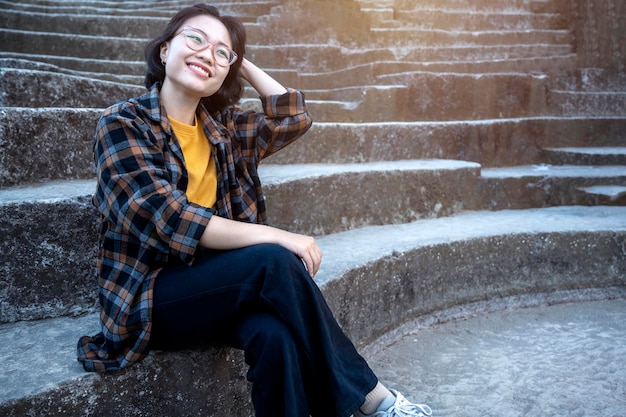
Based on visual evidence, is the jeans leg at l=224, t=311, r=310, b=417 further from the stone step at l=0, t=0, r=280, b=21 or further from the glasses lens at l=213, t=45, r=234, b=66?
the stone step at l=0, t=0, r=280, b=21

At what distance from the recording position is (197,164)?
1.82 m

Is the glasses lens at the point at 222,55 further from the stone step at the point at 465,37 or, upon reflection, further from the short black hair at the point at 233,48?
the stone step at the point at 465,37

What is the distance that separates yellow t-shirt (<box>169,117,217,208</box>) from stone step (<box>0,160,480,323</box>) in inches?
15.5

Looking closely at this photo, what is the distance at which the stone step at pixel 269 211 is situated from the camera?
1.83 m

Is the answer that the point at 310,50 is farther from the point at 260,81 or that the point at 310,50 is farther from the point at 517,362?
the point at 517,362

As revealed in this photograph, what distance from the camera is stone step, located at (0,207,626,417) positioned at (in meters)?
1.50

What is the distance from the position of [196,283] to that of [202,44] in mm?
713

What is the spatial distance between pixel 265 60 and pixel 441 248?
281 cm

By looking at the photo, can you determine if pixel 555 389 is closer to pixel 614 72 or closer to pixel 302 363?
pixel 302 363

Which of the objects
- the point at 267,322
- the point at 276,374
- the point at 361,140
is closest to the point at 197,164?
the point at 267,322

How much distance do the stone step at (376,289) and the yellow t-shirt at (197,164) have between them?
460 millimetres

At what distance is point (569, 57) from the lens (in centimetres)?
514

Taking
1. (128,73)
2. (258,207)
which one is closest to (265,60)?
(128,73)

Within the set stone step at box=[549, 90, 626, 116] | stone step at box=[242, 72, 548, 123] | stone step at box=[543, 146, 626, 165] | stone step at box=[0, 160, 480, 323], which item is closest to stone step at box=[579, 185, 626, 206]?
stone step at box=[543, 146, 626, 165]
